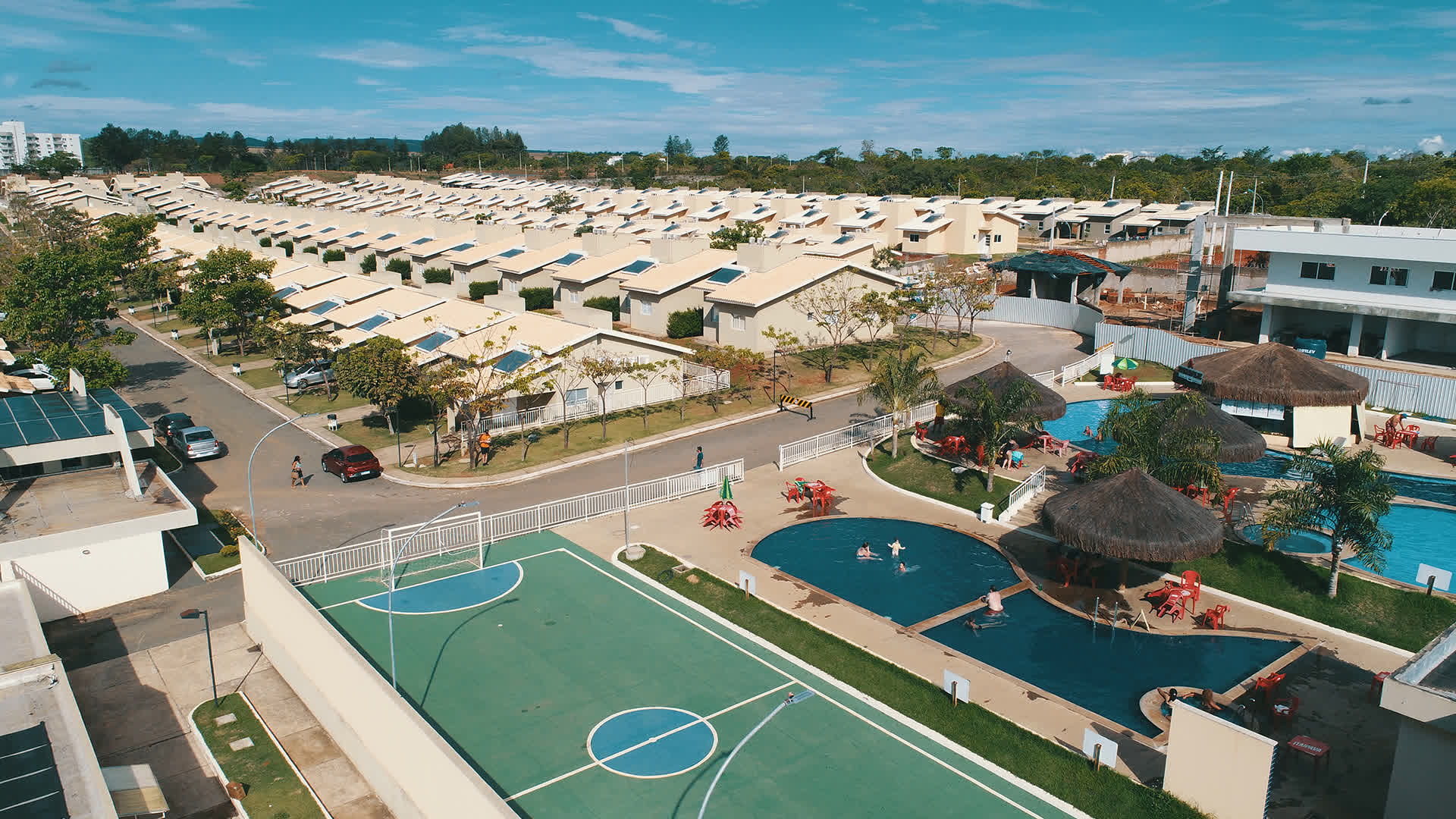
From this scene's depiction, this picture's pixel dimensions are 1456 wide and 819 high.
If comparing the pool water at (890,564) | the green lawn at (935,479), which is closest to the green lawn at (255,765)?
the pool water at (890,564)

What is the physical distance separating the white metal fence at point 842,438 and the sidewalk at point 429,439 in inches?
179

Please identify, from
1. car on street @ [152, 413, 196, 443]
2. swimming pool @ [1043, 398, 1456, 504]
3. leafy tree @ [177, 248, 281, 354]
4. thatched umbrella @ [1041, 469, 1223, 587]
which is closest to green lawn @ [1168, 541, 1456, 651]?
thatched umbrella @ [1041, 469, 1223, 587]

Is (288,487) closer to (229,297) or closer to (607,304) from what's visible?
(229,297)

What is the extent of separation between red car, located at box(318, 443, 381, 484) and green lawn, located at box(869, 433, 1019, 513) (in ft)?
62.1

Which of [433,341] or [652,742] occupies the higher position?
[433,341]

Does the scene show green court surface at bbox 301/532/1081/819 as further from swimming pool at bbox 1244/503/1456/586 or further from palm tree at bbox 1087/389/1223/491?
swimming pool at bbox 1244/503/1456/586

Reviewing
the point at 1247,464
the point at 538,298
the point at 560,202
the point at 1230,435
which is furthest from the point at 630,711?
the point at 560,202

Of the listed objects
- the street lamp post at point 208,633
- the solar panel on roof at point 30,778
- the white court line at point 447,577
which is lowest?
the street lamp post at point 208,633

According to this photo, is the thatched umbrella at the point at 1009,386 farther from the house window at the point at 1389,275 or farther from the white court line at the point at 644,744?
the house window at the point at 1389,275

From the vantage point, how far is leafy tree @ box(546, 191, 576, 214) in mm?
119062

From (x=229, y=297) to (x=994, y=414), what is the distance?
46950mm

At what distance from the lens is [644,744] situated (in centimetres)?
1800

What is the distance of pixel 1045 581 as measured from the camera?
25.5m

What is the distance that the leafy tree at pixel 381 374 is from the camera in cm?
3659
